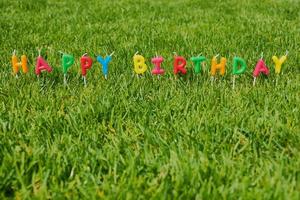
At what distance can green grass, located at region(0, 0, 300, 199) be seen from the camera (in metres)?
2.40

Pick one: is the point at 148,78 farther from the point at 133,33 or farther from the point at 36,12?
the point at 36,12

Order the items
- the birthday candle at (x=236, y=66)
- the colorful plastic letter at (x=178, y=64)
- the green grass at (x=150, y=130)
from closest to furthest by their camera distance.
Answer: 1. the green grass at (x=150, y=130)
2. the birthday candle at (x=236, y=66)
3. the colorful plastic letter at (x=178, y=64)

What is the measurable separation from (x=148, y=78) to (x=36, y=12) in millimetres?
4829

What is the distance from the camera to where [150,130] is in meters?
3.01

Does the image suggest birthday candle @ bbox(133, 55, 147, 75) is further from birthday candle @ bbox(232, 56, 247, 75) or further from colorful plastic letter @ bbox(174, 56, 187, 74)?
birthday candle @ bbox(232, 56, 247, 75)

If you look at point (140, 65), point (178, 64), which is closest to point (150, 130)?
point (140, 65)

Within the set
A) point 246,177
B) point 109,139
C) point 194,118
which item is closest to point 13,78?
point 109,139

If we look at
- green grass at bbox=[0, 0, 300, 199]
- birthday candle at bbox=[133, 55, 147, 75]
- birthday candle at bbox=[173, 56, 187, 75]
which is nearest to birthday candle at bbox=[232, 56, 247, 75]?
green grass at bbox=[0, 0, 300, 199]

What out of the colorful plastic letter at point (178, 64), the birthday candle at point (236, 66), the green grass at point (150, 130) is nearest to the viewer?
the green grass at point (150, 130)

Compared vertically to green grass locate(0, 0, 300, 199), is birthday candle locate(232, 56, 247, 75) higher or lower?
higher

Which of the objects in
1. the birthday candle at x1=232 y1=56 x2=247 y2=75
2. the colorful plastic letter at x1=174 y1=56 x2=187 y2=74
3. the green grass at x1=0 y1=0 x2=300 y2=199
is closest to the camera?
the green grass at x1=0 y1=0 x2=300 y2=199

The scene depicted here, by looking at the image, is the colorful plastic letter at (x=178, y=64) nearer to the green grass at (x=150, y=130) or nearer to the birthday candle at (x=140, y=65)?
the green grass at (x=150, y=130)

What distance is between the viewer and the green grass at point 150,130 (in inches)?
94.3

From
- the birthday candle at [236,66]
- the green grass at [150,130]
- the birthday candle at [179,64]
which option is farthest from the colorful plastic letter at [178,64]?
the birthday candle at [236,66]
